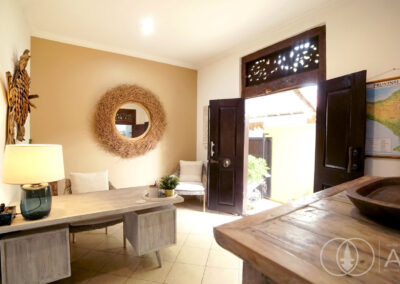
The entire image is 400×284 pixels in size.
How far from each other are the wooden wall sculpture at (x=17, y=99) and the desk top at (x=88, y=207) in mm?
763

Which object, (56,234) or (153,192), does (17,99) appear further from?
(153,192)

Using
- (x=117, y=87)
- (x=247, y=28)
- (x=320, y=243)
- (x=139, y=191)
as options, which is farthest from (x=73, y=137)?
(x=320, y=243)

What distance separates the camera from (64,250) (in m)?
1.57

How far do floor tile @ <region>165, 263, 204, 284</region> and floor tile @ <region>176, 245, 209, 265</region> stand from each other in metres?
0.07

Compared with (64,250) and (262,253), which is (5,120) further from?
(262,253)

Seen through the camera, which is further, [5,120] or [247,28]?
[247,28]

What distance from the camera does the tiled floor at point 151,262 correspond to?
1.85 metres

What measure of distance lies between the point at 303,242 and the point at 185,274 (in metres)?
1.71

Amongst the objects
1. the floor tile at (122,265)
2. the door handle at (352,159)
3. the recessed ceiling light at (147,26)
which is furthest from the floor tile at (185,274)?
the recessed ceiling light at (147,26)

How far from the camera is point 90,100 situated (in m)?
3.31

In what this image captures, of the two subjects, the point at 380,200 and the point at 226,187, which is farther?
the point at 226,187

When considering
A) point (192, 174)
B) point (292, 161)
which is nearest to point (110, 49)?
point (192, 174)

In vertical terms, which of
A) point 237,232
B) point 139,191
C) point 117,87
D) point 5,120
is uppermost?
point 117,87

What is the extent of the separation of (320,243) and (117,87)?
3.59m
